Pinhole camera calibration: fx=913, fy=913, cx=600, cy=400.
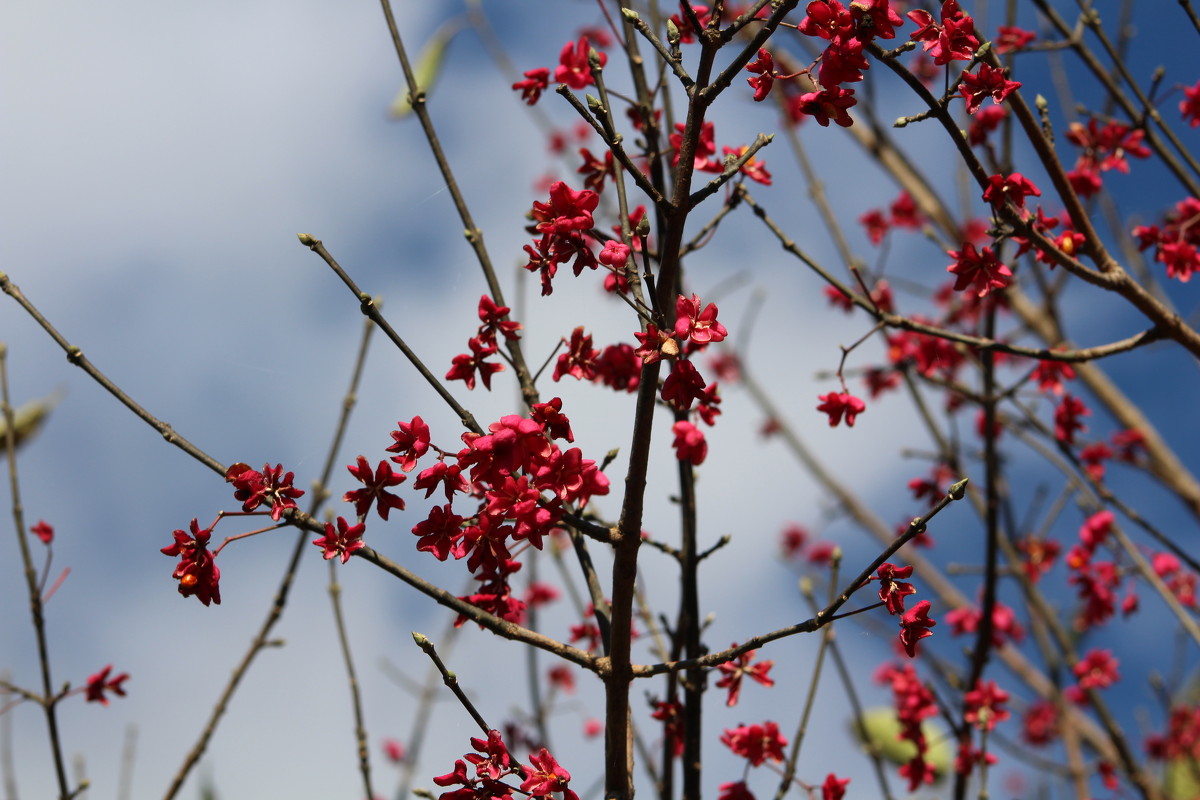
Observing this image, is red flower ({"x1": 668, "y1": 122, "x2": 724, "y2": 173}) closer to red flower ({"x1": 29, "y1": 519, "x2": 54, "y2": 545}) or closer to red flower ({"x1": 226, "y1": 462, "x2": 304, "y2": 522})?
red flower ({"x1": 226, "y1": 462, "x2": 304, "y2": 522})

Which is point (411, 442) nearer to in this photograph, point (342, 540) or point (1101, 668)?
point (342, 540)

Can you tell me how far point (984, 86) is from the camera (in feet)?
6.91

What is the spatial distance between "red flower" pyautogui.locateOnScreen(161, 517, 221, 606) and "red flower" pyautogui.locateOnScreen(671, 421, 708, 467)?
93 centimetres

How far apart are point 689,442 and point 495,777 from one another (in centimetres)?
74

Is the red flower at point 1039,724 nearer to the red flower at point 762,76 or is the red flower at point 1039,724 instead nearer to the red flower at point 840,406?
the red flower at point 840,406

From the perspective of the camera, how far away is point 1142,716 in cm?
557

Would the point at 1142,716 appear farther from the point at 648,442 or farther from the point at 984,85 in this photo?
the point at 648,442

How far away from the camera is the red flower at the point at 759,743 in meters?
2.53

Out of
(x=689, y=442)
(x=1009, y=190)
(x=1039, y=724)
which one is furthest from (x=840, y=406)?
(x=1039, y=724)

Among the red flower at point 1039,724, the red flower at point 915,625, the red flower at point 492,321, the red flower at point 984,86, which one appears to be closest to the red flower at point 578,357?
the red flower at point 492,321

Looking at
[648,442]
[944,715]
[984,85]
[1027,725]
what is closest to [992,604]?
[944,715]

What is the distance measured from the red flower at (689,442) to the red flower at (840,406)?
2.70 feet

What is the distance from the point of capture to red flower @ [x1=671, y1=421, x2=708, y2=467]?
73.3 inches

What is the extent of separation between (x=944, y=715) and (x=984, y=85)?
2345 millimetres
